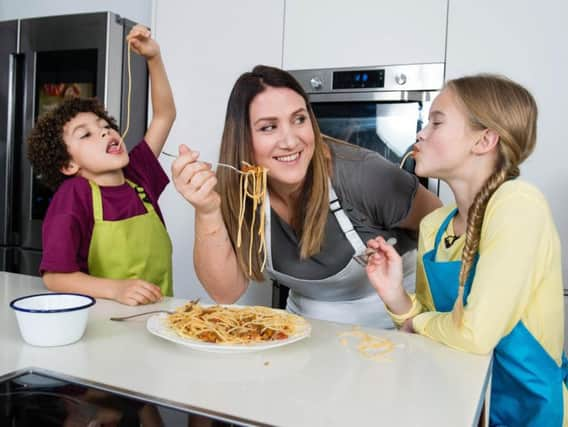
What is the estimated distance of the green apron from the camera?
138 cm

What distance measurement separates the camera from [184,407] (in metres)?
0.62

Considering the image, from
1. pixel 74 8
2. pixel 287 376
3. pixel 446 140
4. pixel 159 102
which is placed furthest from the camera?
pixel 74 8

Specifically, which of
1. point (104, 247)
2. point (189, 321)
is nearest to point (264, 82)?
point (104, 247)

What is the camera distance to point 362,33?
2.07 metres

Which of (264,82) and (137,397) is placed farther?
(264,82)

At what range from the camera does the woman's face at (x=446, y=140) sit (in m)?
1.18

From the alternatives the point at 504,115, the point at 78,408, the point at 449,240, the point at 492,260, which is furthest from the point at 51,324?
the point at 504,115

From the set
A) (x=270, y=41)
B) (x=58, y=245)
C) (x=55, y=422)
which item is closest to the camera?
(x=55, y=422)

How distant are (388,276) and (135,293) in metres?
0.51

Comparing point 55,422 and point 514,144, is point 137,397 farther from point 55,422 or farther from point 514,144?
point 514,144

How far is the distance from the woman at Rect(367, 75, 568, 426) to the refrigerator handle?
1.98m

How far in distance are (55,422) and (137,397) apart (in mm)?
93

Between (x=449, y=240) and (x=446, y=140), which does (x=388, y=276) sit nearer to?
(x=449, y=240)

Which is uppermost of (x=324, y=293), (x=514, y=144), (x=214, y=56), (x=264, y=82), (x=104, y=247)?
(x=214, y=56)
